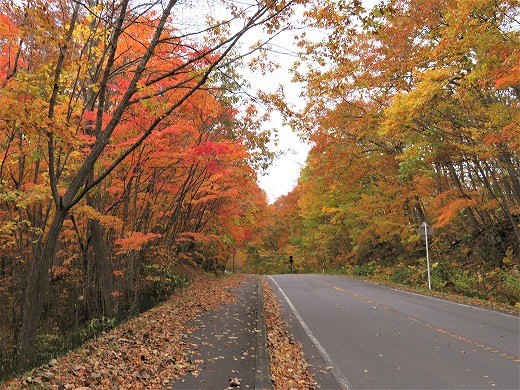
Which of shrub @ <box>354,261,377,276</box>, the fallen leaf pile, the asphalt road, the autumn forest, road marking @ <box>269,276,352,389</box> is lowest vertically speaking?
the fallen leaf pile

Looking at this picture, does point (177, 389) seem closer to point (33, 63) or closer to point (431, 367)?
point (431, 367)

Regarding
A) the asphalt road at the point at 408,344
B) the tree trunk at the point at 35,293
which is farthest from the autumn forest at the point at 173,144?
the asphalt road at the point at 408,344

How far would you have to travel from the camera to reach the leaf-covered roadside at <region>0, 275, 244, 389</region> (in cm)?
544

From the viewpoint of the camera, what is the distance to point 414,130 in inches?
693

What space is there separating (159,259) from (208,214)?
206 inches

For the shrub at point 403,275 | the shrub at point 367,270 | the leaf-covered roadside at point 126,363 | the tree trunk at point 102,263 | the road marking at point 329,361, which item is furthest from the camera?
the shrub at point 367,270

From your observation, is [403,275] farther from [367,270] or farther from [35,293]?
[35,293]

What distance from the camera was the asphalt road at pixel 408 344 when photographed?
582cm

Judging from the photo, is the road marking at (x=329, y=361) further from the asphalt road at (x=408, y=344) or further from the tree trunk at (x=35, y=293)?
the tree trunk at (x=35, y=293)

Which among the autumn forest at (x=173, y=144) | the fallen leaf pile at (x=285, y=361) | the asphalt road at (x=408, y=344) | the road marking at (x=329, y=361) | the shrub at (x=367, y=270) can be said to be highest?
the autumn forest at (x=173, y=144)

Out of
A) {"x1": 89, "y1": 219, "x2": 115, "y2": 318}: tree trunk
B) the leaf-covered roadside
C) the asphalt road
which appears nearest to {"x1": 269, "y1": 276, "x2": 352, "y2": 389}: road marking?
the asphalt road

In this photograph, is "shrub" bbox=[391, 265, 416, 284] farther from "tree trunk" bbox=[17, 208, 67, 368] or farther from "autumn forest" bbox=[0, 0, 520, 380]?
"tree trunk" bbox=[17, 208, 67, 368]

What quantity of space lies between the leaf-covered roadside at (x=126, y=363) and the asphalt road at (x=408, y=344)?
231 cm

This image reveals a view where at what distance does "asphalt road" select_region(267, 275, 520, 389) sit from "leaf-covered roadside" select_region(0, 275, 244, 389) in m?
2.31
